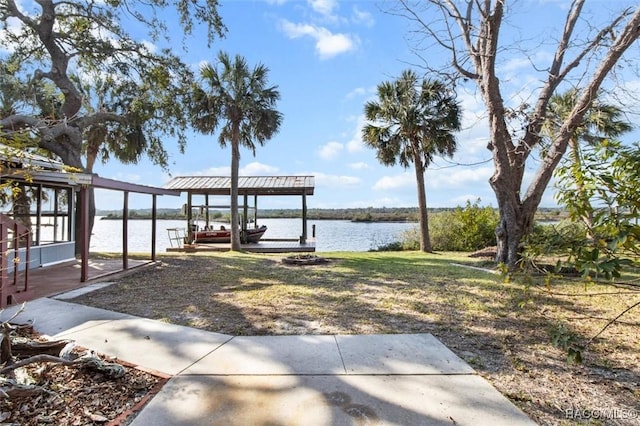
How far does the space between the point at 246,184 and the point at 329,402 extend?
1505 cm

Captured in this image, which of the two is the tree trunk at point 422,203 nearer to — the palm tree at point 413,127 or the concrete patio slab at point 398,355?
the palm tree at point 413,127

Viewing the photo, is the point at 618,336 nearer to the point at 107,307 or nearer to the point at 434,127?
the point at 107,307

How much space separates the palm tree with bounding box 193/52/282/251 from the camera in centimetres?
1430

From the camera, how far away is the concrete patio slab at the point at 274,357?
3256 mm

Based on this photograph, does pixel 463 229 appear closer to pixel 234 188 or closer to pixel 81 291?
pixel 234 188

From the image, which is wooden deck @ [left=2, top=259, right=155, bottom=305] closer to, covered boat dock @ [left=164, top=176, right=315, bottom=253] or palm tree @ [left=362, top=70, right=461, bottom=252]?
covered boat dock @ [left=164, top=176, right=315, bottom=253]

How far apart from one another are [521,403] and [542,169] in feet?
25.1

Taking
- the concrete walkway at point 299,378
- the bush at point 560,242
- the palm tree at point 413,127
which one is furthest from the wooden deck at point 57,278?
the palm tree at point 413,127

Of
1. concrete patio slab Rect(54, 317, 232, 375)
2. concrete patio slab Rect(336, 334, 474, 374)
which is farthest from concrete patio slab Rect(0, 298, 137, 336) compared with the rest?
concrete patio slab Rect(336, 334, 474, 374)

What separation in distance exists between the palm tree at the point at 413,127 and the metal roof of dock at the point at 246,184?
146 inches

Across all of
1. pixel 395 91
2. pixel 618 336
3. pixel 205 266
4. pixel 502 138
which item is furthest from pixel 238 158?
pixel 618 336

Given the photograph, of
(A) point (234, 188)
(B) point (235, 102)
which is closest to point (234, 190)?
(A) point (234, 188)

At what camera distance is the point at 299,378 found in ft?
10.1

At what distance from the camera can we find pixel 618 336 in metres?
4.31
